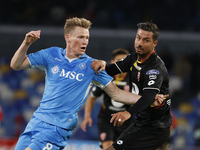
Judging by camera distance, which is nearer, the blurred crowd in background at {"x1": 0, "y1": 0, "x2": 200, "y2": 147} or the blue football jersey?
the blue football jersey

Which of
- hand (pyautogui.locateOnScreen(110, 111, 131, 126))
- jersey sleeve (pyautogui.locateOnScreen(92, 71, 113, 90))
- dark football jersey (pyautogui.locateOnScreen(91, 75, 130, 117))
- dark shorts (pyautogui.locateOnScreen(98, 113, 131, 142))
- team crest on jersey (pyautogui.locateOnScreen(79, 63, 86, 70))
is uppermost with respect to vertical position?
team crest on jersey (pyautogui.locateOnScreen(79, 63, 86, 70))

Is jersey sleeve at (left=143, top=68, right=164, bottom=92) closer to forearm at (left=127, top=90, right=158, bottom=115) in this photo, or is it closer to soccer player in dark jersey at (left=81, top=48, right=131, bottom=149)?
forearm at (left=127, top=90, right=158, bottom=115)

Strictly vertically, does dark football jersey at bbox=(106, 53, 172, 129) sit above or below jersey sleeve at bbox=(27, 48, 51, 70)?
below

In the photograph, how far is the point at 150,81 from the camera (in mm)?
4336

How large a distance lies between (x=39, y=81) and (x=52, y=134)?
9124 millimetres

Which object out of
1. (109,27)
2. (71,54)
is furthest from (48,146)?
(109,27)

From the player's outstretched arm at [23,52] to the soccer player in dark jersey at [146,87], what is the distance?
2.58 feet

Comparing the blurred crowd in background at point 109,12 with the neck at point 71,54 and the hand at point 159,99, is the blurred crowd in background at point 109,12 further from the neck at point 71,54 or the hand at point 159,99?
the hand at point 159,99

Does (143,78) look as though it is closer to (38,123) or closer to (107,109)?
(38,123)

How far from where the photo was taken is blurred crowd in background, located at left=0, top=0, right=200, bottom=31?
13773 millimetres

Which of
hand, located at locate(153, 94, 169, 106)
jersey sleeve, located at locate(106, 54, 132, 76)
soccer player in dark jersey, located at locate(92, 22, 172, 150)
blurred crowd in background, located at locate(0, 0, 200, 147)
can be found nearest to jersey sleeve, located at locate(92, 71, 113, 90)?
soccer player in dark jersey, located at locate(92, 22, 172, 150)

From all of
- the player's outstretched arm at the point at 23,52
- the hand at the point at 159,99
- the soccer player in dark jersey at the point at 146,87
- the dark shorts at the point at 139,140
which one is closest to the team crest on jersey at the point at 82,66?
the soccer player in dark jersey at the point at 146,87

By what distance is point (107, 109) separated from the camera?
6750 mm

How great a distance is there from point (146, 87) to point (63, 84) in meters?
0.99
